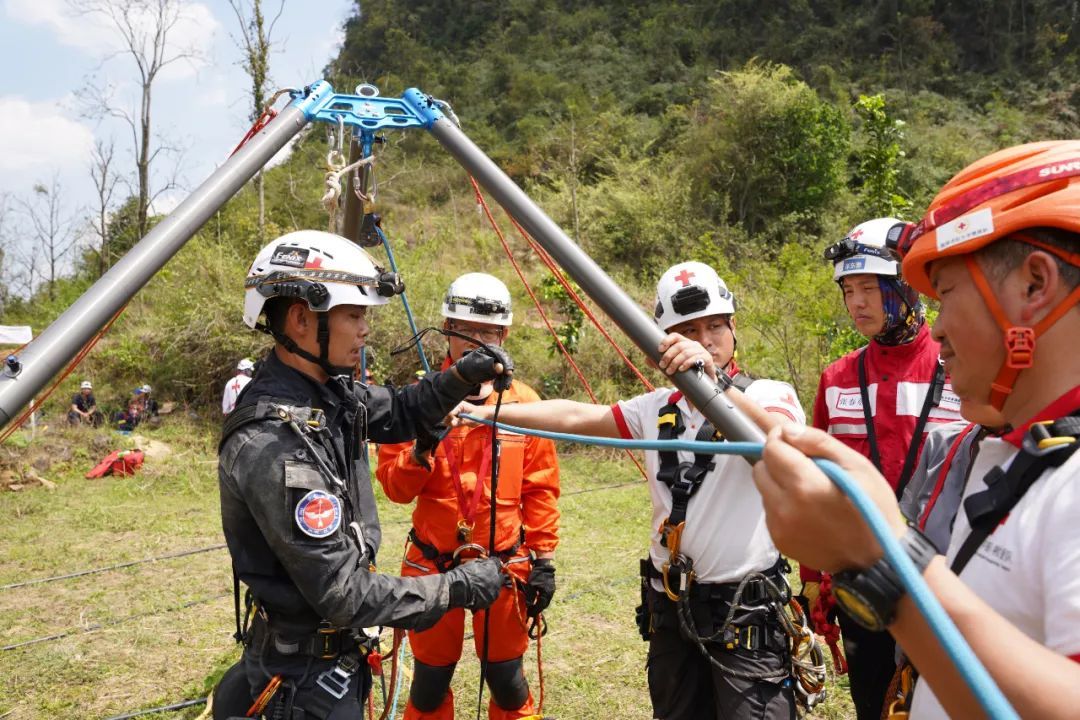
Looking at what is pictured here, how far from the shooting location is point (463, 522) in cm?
373

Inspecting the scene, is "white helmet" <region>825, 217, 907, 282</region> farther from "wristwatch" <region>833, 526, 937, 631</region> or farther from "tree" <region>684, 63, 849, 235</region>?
"tree" <region>684, 63, 849, 235</region>

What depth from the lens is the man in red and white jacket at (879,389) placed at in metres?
3.11

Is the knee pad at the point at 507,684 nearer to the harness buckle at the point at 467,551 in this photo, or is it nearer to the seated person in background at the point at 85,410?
the harness buckle at the point at 467,551

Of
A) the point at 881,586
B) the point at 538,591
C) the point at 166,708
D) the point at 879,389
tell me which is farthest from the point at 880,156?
the point at 881,586

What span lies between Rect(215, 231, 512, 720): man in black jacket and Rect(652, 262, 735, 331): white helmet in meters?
0.78

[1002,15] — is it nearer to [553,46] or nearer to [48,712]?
[553,46]

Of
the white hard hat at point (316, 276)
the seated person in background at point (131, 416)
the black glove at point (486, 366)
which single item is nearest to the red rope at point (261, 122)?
the white hard hat at point (316, 276)

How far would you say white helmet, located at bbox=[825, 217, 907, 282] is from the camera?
10.9 feet

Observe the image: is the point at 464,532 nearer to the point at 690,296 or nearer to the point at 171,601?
the point at 690,296

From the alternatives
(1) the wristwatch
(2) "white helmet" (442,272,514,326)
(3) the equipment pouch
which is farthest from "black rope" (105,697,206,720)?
(1) the wristwatch

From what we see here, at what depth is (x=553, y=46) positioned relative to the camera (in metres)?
59.7

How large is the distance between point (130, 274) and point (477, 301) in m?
2.15

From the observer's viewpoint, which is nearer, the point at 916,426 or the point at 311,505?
the point at 311,505

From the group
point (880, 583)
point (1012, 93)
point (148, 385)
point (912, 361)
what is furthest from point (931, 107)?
point (880, 583)
